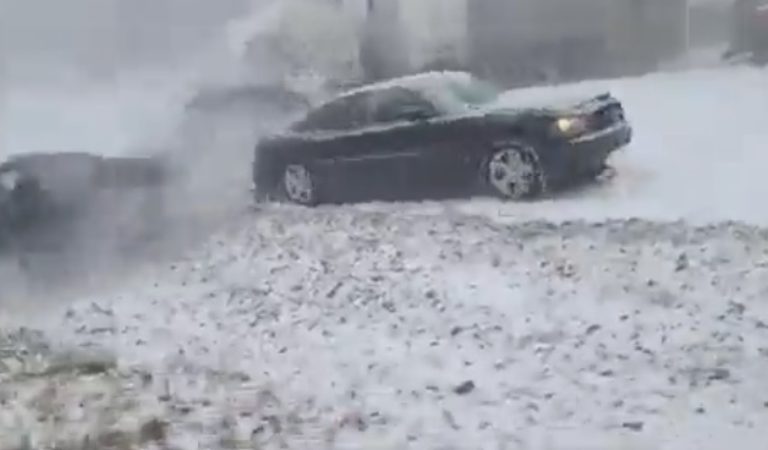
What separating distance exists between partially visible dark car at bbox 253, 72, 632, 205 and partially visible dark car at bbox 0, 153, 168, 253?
24 centimetres

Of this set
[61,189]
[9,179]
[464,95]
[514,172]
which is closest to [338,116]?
[464,95]

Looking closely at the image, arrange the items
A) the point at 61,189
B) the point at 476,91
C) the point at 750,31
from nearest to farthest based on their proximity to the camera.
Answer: the point at 750,31 < the point at 476,91 < the point at 61,189

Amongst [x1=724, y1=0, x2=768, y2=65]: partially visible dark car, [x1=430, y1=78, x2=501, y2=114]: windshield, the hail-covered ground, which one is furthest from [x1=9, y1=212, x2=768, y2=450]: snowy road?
[x1=724, y1=0, x2=768, y2=65]: partially visible dark car

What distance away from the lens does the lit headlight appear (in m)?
2.15

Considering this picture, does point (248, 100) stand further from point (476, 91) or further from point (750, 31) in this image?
point (750, 31)

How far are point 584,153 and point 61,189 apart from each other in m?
1.04

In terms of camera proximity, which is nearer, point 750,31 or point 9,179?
point 750,31

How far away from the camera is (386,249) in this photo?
7.29 feet

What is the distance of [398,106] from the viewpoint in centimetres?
225

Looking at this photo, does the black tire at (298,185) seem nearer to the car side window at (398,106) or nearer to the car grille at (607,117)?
the car side window at (398,106)

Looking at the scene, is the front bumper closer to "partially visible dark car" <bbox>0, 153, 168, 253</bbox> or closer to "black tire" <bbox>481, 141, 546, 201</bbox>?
"black tire" <bbox>481, 141, 546, 201</bbox>

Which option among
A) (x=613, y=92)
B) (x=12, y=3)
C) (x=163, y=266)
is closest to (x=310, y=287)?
(x=163, y=266)

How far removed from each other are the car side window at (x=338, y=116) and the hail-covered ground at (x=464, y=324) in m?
0.17

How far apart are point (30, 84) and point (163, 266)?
1.47ft
